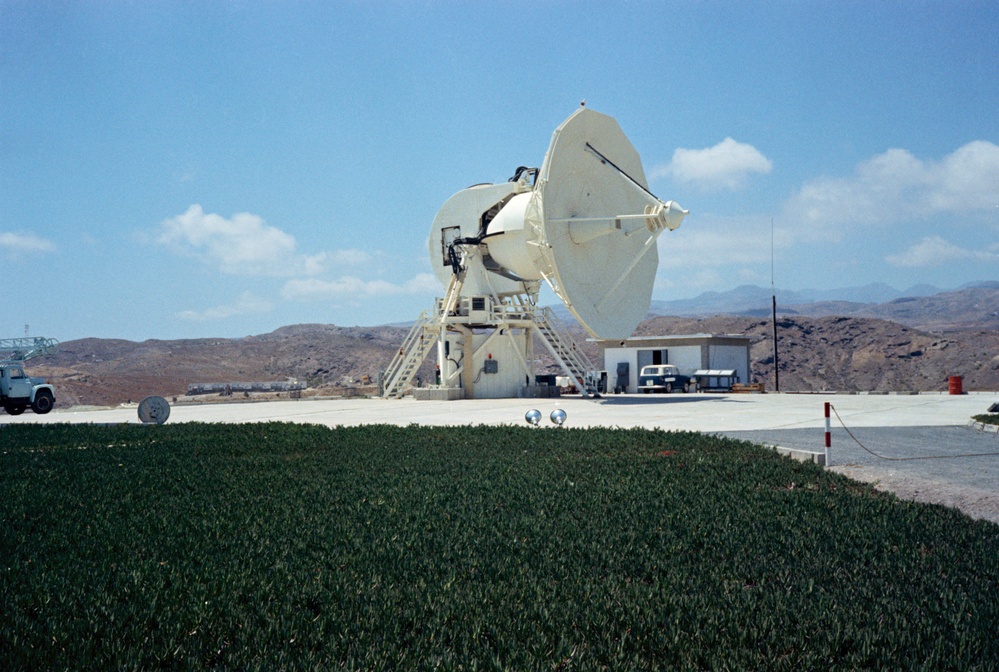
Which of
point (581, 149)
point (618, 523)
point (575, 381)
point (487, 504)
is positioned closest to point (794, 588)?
point (618, 523)

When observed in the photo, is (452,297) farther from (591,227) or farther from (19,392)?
(19,392)

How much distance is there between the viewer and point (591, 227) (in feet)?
106

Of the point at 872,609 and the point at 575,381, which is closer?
the point at 872,609

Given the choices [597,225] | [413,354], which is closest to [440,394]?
[413,354]

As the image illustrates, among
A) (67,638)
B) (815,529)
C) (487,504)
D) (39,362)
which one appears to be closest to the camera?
(67,638)

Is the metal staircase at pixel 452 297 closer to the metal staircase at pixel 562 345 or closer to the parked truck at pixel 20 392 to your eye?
the metal staircase at pixel 562 345

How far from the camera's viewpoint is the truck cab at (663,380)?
43.2 metres

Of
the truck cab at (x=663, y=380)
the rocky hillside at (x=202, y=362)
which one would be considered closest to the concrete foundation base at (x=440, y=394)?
the truck cab at (x=663, y=380)

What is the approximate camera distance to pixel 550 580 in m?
7.09

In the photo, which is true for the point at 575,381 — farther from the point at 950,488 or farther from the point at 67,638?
the point at 67,638

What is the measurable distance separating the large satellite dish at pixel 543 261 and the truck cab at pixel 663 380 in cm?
596

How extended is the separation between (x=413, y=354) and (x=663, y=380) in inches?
517

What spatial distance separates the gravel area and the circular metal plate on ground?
17.4 m

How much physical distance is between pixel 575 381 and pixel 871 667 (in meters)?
32.1
